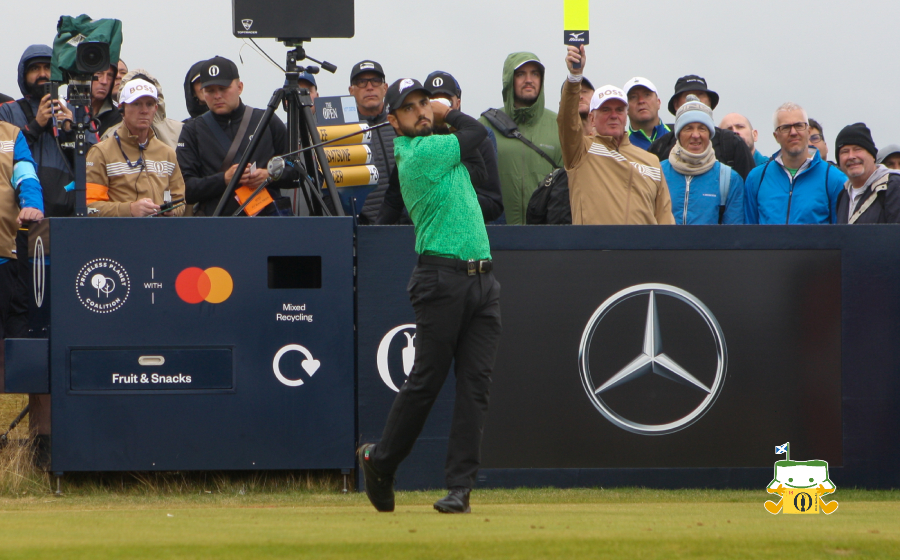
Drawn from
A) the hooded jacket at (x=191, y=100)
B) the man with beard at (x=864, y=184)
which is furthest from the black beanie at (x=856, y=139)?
the hooded jacket at (x=191, y=100)

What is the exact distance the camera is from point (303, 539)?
3.96 m

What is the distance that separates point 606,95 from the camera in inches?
286

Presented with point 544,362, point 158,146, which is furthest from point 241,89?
point 544,362

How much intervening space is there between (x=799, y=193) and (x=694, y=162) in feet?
2.50

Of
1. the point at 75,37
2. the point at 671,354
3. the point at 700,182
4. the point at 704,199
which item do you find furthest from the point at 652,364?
the point at 75,37

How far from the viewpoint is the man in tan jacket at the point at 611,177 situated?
712cm

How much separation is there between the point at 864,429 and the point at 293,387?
357cm

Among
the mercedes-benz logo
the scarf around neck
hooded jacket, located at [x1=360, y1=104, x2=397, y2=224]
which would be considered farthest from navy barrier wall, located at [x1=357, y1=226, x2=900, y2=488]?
hooded jacket, located at [x1=360, y1=104, x2=397, y2=224]

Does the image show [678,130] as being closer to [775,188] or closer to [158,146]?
[775,188]

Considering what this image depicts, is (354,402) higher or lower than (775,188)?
lower

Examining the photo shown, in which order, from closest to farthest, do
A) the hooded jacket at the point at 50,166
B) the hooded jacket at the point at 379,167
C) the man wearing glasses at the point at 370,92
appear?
1. the hooded jacket at the point at 379,167
2. the hooded jacket at the point at 50,166
3. the man wearing glasses at the point at 370,92

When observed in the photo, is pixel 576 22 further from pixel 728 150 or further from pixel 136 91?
pixel 136 91

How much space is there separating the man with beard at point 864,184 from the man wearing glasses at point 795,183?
0.08m

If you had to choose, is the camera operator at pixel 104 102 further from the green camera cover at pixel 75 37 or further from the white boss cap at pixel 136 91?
the green camera cover at pixel 75 37
